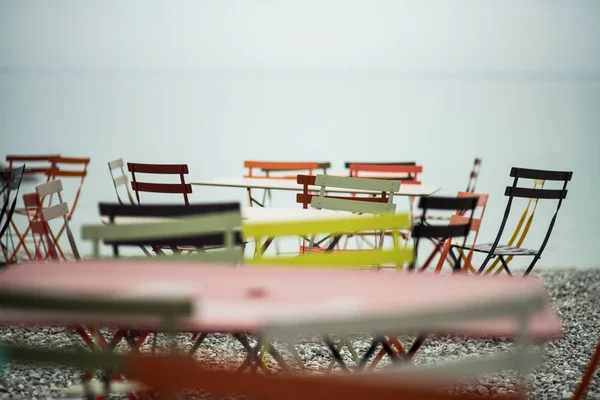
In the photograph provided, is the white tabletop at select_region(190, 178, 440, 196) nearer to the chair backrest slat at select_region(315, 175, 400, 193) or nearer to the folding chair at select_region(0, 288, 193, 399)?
the chair backrest slat at select_region(315, 175, 400, 193)

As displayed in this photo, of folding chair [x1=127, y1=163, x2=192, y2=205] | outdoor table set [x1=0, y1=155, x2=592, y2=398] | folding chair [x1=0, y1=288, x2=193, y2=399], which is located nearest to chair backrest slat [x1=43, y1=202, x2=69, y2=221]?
outdoor table set [x1=0, y1=155, x2=592, y2=398]

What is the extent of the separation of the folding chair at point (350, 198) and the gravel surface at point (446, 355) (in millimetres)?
636

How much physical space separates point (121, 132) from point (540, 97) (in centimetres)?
1204

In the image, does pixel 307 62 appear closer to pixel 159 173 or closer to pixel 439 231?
pixel 159 173

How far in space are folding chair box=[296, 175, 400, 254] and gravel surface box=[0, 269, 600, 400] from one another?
636mm

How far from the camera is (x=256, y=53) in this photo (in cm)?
1831

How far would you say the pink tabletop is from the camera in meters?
1.82

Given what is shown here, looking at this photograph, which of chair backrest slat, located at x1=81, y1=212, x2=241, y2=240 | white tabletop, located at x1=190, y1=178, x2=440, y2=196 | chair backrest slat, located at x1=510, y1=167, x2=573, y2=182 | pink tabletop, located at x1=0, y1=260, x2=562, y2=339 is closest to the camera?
pink tabletop, located at x1=0, y1=260, x2=562, y2=339

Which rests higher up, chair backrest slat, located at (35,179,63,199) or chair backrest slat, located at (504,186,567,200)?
chair backrest slat, located at (35,179,63,199)

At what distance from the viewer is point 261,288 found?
2.08 metres

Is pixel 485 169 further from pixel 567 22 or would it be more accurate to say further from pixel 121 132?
pixel 121 132

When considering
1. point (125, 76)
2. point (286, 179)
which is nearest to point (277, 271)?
point (286, 179)

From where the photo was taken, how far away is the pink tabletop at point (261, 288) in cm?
182

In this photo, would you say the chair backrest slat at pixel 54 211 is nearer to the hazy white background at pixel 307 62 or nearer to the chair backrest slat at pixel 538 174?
the chair backrest slat at pixel 538 174
